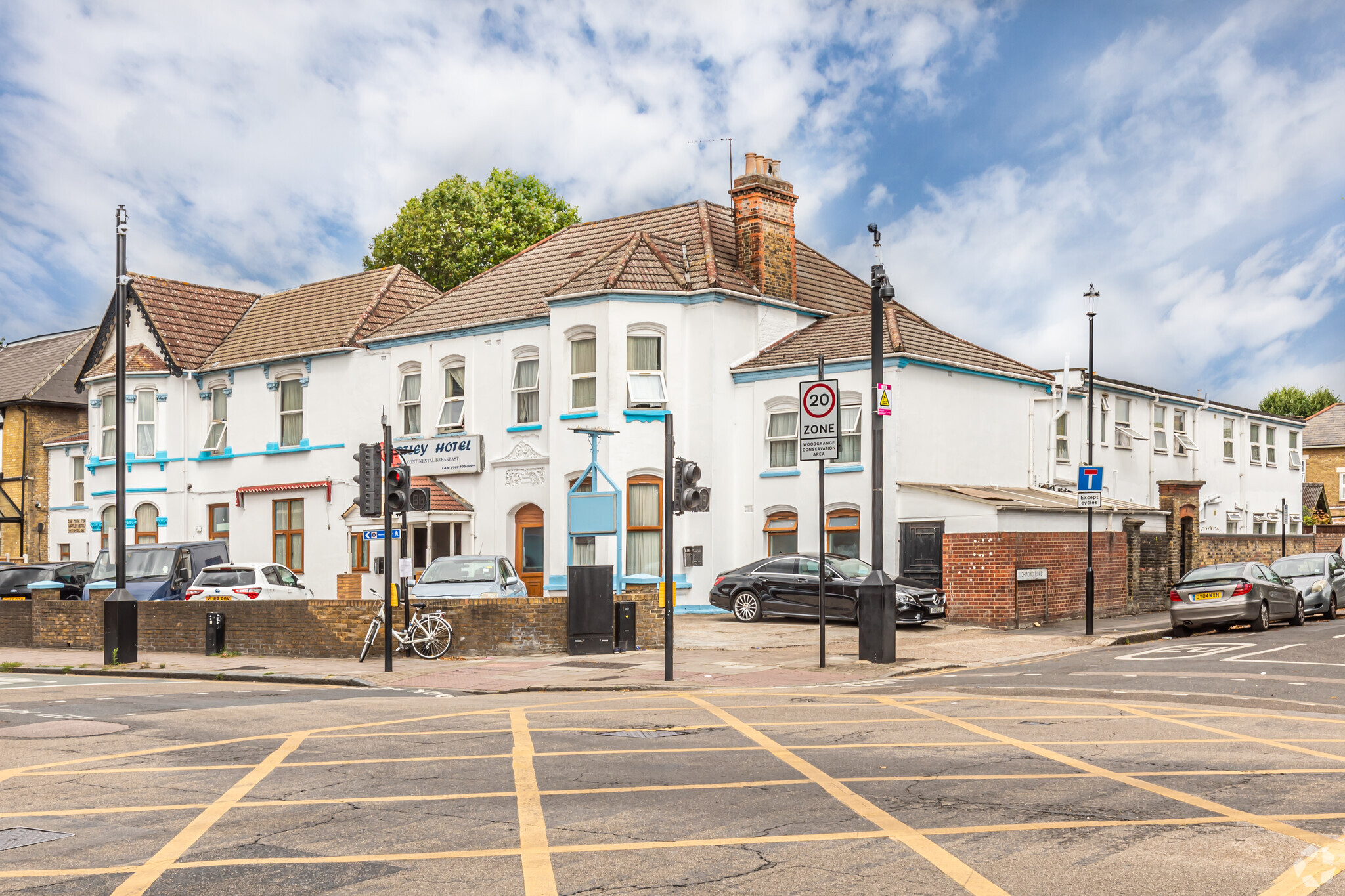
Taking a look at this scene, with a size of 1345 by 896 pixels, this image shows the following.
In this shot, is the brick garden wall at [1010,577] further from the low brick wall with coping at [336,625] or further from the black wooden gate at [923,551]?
the low brick wall with coping at [336,625]

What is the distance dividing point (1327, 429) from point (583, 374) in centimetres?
5374

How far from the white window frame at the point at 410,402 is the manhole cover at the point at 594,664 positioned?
572 inches

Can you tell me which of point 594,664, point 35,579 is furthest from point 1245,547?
point 35,579

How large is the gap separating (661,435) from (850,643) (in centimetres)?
783

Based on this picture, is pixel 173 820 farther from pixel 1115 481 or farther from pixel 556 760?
pixel 1115 481

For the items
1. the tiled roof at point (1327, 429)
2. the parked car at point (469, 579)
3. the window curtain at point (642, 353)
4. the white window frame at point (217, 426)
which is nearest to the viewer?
the parked car at point (469, 579)

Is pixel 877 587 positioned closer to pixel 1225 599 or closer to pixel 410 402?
pixel 1225 599

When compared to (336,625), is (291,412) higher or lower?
higher

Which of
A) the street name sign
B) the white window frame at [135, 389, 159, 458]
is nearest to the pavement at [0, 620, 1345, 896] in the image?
the street name sign

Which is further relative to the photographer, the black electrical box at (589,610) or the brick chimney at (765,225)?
the brick chimney at (765,225)

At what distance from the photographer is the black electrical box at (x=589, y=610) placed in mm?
20406

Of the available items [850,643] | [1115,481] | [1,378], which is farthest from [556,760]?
[1,378]

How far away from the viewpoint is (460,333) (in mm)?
31688

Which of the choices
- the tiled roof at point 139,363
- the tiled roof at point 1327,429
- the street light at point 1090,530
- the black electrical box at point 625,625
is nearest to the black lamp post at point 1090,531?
the street light at point 1090,530
